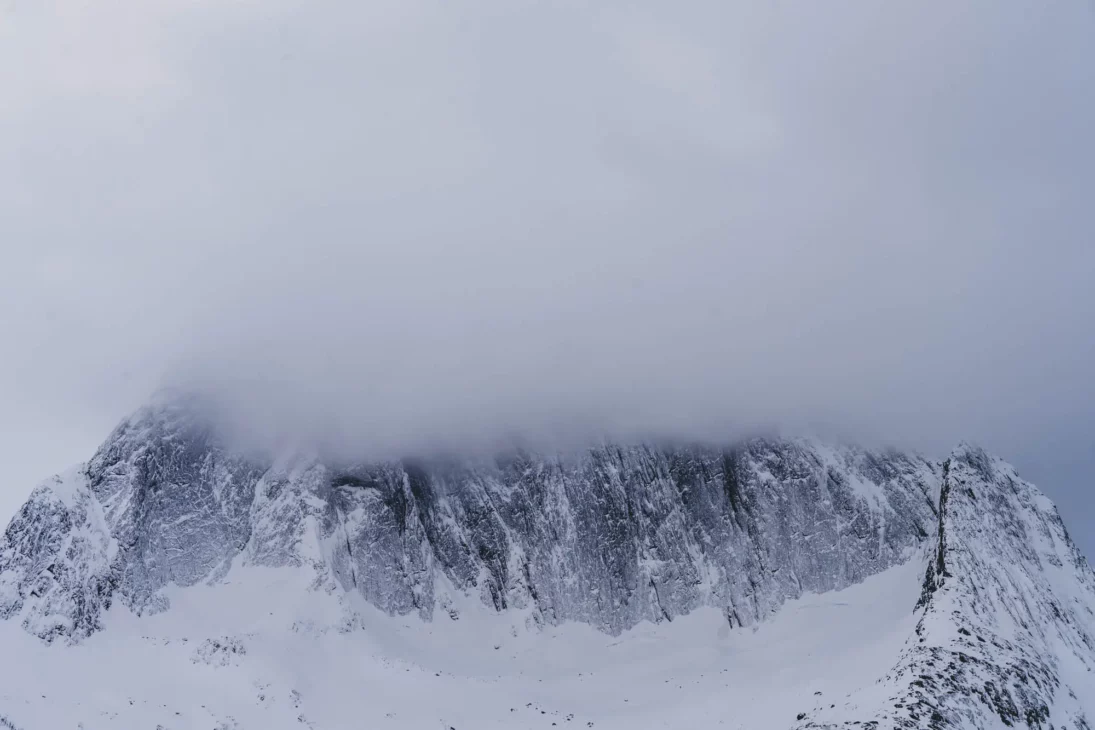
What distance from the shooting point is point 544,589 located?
426 ft

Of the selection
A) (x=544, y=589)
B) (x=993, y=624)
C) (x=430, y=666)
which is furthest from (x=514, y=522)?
(x=993, y=624)

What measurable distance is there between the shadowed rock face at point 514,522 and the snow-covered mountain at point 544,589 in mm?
365

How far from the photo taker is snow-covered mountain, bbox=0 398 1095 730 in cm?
9050

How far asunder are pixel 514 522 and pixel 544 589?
41.9 ft

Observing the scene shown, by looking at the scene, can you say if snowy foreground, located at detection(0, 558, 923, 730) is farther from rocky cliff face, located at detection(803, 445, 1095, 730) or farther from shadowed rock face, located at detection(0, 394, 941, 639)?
rocky cliff face, located at detection(803, 445, 1095, 730)

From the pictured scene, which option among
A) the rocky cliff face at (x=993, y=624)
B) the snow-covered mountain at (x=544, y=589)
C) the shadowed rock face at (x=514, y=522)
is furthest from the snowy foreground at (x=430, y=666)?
the rocky cliff face at (x=993, y=624)

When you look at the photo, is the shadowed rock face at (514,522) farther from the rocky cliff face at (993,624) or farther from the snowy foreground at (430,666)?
the rocky cliff face at (993,624)

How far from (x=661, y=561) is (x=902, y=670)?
182 feet

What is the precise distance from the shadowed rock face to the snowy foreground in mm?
4140

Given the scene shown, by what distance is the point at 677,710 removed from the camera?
10156 centimetres

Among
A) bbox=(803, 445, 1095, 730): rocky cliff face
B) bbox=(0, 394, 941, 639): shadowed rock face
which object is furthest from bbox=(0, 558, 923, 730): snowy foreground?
bbox=(803, 445, 1095, 730): rocky cliff face

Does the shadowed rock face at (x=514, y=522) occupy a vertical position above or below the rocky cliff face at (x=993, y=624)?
above

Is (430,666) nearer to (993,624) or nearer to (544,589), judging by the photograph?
(544,589)

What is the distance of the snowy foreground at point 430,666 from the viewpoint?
299 feet
